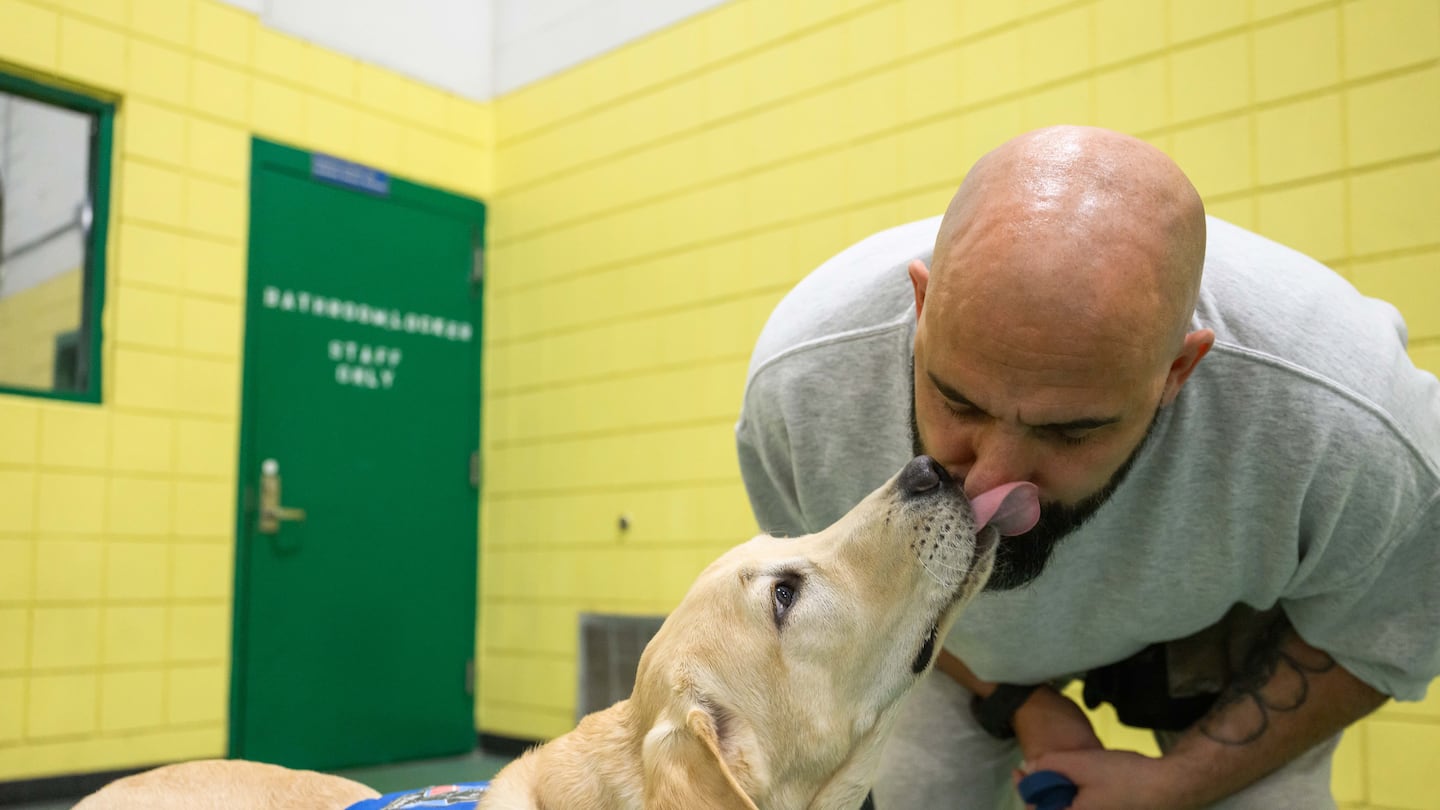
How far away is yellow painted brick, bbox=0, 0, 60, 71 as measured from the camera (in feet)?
13.6

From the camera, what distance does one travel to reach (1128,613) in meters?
1.91

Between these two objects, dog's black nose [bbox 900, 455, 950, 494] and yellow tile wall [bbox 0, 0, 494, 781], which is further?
yellow tile wall [bbox 0, 0, 494, 781]

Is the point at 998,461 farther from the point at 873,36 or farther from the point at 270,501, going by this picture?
the point at 270,501

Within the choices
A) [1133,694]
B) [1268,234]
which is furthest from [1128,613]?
[1268,234]

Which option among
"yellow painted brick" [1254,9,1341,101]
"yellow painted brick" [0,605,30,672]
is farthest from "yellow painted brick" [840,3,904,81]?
"yellow painted brick" [0,605,30,672]

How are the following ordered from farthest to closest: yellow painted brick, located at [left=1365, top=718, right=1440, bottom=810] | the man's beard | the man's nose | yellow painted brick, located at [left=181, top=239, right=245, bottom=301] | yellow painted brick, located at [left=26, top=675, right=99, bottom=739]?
yellow painted brick, located at [left=181, top=239, right=245, bottom=301] → yellow painted brick, located at [left=26, top=675, right=99, bottom=739] → yellow painted brick, located at [left=1365, top=718, right=1440, bottom=810] → the man's beard → the man's nose

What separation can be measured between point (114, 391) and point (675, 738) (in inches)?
150

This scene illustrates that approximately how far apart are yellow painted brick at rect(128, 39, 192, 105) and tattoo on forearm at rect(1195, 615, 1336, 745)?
4.48 meters

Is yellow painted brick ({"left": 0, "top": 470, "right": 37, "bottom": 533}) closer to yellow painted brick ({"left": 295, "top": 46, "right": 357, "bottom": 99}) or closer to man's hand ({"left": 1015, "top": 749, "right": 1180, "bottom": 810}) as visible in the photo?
yellow painted brick ({"left": 295, "top": 46, "right": 357, "bottom": 99})

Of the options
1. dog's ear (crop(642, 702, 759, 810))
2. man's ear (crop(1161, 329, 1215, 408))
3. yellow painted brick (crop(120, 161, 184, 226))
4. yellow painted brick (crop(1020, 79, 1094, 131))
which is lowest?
dog's ear (crop(642, 702, 759, 810))

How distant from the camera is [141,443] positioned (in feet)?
14.7

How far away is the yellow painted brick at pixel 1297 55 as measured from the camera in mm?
3152

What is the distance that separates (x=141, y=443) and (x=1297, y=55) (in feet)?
14.2

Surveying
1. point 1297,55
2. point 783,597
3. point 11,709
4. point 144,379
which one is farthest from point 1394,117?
point 11,709
